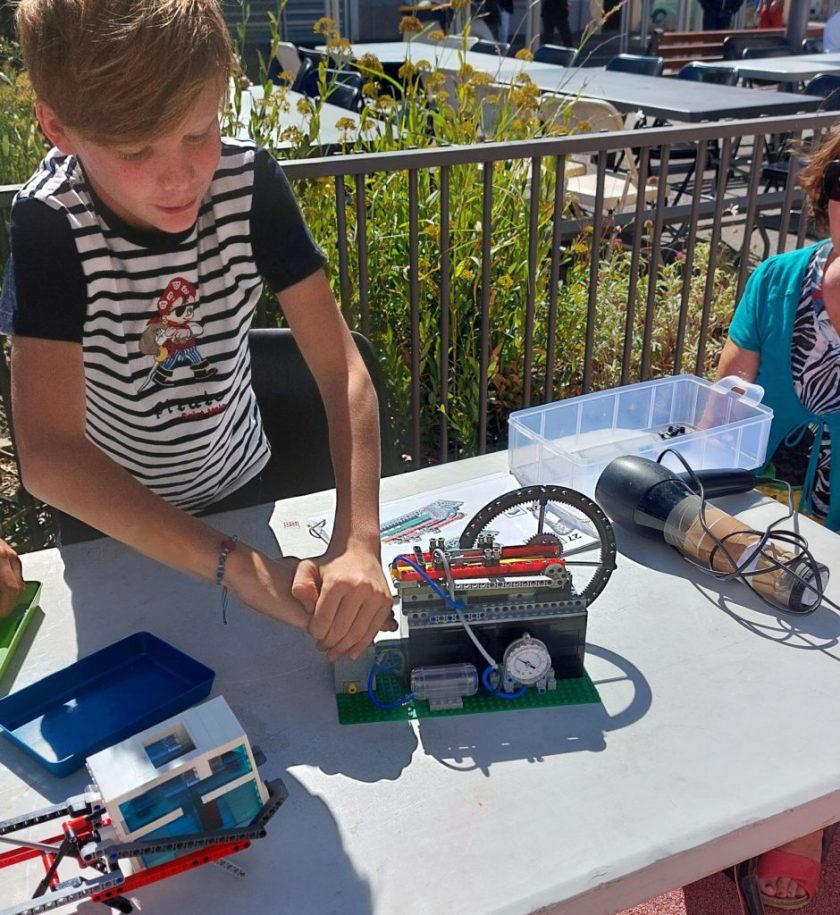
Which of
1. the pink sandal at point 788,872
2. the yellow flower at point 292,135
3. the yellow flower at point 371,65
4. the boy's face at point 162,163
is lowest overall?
the pink sandal at point 788,872

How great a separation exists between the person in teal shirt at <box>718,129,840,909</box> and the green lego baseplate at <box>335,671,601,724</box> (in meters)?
0.97

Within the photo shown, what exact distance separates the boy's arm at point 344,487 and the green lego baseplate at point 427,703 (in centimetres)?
6

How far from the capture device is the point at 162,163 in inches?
45.4

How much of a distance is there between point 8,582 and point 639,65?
8.35 m

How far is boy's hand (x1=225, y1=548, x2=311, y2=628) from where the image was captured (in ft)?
3.89

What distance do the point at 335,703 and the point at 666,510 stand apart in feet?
2.02

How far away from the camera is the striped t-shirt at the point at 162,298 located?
1293 millimetres

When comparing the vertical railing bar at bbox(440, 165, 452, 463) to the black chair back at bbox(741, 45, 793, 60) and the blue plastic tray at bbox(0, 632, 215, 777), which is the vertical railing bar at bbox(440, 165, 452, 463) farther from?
the black chair back at bbox(741, 45, 793, 60)

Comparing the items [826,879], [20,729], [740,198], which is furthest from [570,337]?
[740,198]

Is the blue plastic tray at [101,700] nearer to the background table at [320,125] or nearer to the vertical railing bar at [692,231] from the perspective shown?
the background table at [320,125]

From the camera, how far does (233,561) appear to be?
119 cm

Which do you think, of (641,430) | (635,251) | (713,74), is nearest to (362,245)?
(635,251)

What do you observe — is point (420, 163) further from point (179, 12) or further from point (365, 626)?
point (365, 626)

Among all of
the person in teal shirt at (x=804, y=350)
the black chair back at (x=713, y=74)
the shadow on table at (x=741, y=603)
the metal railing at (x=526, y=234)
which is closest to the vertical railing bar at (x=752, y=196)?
the metal railing at (x=526, y=234)
